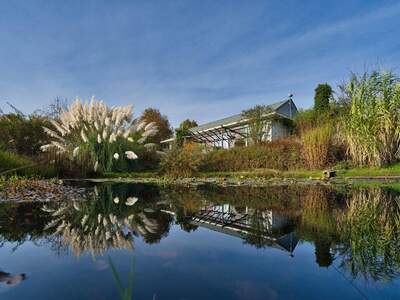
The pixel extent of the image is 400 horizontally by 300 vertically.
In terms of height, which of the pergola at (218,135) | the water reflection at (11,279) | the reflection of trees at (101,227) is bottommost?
the reflection of trees at (101,227)

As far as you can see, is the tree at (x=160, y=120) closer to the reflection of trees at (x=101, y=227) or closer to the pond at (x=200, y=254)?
the reflection of trees at (x=101, y=227)

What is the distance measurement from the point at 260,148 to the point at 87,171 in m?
7.21

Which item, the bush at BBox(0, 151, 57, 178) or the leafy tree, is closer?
the bush at BBox(0, 151, 57, 178)

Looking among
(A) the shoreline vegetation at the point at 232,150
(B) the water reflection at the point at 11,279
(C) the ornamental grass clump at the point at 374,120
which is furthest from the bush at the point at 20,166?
(C) the ornamental grass clump at the point at 374,120

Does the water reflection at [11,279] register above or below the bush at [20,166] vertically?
below

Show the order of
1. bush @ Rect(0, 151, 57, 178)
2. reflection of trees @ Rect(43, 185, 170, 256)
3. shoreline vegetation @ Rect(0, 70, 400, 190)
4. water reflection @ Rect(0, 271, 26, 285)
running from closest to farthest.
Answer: water reflection @ Rect(0, 271, 26, 285) → reflection of trees @ Rect(43, 185, 170, 256) → bush @ Rect(0, 151, 57, 178) → shoreline vegetation @ Rect(0, 70, 400, 190)

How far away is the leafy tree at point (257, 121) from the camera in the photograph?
17.4m

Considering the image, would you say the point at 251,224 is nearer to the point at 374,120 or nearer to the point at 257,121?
the point at 374,120

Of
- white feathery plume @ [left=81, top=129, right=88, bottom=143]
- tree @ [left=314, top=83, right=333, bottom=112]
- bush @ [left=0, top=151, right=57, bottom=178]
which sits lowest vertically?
bush @ [left=0, top=151, right=57, bottom=178]

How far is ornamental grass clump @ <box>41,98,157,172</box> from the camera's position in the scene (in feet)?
34.1

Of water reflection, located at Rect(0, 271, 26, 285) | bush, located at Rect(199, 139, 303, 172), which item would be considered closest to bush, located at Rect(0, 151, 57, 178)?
water reflection, located at Rect(0, 271, 26, 285)

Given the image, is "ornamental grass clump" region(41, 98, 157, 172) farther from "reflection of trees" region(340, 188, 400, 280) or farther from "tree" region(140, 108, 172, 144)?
"tree" region(140, 108, 172, 144)

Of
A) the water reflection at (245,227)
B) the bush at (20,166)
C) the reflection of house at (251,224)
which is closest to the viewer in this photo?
the water reflection at (245,227)

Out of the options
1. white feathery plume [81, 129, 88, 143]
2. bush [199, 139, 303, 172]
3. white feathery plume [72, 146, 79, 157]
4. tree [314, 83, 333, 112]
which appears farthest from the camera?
tree [314, 83, 333, 112]
